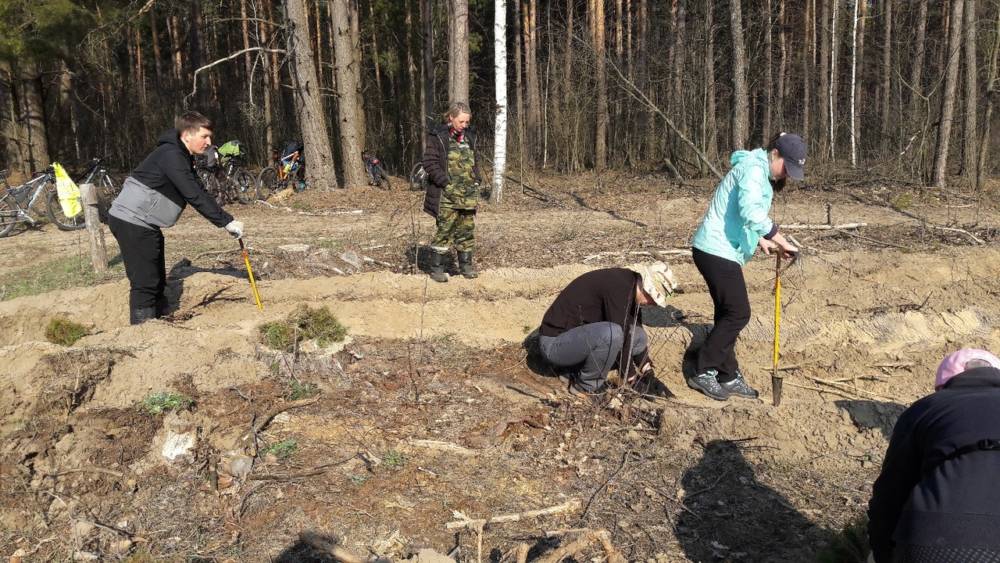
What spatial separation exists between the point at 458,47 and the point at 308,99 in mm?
3615

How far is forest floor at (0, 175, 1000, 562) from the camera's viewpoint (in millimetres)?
3646

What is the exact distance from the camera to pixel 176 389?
4.73m

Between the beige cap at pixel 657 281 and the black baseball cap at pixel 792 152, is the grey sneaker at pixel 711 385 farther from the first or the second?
the black baseball cap at pixel 792 152

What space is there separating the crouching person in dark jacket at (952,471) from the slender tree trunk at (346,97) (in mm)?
12625

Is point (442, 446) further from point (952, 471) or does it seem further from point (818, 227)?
point (818, 227)

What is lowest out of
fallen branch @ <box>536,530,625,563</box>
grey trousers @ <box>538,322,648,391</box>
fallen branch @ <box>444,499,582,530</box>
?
fallen branch @ <box>444,499,582,530</box>

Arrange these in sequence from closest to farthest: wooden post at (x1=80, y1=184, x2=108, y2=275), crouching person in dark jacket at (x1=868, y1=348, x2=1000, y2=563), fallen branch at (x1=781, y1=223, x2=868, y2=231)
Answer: crouching person in dark jacket at (x1=868, y1=348, x2=1000, y2=563), wooden post at (x1=80, y1=184, x2=108, y2=275), fallen branch at (x1=781, y1=223, x2=868, y2=231)

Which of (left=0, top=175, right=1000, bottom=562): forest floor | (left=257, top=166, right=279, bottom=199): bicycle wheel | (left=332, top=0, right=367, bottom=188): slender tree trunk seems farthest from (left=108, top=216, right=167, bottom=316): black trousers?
(left=332, top=0, right=367, bottom=188): slender tree trunk

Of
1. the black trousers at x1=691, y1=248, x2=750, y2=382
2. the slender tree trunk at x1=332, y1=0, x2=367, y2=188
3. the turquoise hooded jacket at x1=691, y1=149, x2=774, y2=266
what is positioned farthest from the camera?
the slender tree trunk at x1=332, y1=0, x2=367, y2=188

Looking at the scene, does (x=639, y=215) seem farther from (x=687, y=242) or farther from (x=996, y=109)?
(x=996, y=109)

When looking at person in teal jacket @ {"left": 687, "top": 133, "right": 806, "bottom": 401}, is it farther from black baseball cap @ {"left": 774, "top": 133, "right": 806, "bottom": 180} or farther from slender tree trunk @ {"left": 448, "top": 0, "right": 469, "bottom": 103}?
slender tree trunk @ {"left": 448, "top": 0, "right": 469, "bottom": 103}

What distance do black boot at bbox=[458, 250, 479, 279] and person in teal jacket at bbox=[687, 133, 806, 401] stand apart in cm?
268

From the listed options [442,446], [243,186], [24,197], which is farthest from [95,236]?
[243,186]

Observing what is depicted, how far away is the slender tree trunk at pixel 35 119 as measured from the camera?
15.3 metres
